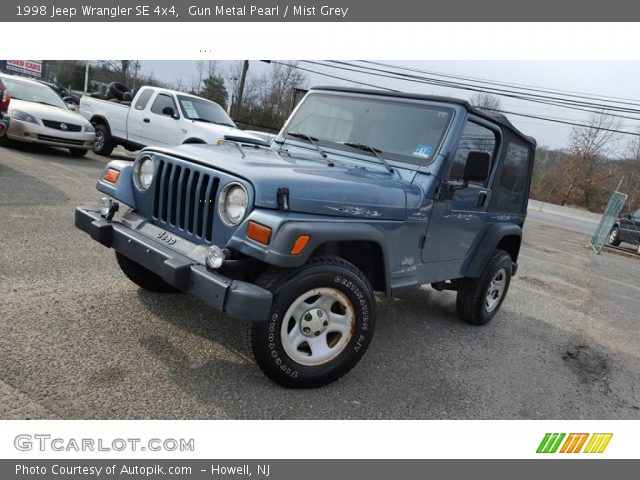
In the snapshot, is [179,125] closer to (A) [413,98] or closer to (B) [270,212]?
(A) [413,98]

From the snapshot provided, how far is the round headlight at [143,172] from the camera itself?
3.29 metres

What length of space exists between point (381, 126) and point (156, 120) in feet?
27.1

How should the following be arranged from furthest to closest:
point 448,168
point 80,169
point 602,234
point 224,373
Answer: point 602,234
point 80,169
point 448,168
point 224,373

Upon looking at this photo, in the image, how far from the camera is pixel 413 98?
3.88 m

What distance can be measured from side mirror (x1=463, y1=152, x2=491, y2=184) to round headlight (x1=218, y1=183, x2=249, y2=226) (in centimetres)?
181

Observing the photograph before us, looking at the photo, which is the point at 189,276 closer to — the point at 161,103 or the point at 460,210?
the point at 460,210

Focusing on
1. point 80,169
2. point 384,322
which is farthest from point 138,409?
point 80,169

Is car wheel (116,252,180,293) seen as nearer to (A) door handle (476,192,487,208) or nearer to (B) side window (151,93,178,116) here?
(A) door handle (476,192,487,208)

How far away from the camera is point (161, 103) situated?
10.9 meters

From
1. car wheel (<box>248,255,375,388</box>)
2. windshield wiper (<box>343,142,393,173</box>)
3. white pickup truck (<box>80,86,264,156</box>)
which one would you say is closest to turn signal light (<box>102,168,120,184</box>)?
car wheel (<box>248,255,375,388</box>)

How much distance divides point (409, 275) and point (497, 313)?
2466 mm

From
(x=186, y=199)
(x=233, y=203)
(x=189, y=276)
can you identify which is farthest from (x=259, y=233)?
(x=186, y=199)

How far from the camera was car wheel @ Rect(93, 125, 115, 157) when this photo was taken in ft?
39.1

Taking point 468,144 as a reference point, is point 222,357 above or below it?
below
